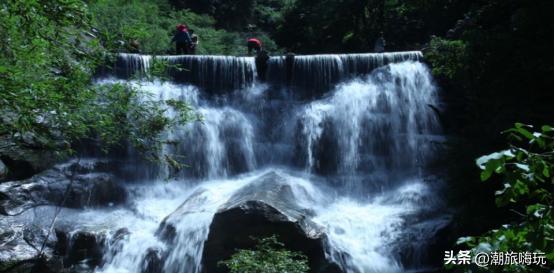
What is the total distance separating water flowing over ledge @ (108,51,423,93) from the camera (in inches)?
650

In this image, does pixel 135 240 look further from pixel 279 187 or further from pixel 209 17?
pixel 209 17

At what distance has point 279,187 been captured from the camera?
444 inches

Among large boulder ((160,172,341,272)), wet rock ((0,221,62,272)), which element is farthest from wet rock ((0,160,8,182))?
large boulder ((160,172,341,272))

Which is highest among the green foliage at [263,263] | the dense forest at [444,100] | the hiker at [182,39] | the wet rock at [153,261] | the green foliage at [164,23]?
the green foliage at [164,23]

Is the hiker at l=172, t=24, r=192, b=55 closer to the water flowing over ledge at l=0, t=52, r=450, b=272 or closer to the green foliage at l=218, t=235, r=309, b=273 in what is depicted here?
the water flowing over ledge at l=0, t=52, r=450, b=272

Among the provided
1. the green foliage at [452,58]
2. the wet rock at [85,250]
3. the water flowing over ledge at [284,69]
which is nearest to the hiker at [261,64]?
the water flowing over ledge at [284,69]

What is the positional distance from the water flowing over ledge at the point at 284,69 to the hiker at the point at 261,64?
10 centimetres

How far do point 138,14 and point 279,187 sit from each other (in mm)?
13912

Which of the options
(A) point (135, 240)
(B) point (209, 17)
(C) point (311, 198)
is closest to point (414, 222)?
(C) point (311, 198)

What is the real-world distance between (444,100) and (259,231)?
7.80 metres

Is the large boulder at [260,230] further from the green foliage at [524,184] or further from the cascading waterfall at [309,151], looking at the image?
the green foliage at [524,184]

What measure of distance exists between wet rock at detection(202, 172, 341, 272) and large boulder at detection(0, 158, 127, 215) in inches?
140

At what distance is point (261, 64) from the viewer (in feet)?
56.0

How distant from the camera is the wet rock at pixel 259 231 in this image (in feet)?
31.6
